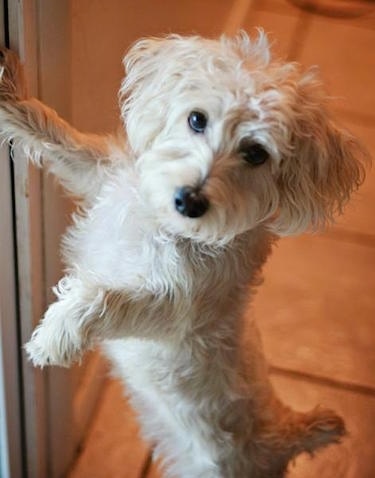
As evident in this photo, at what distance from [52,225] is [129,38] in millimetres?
302

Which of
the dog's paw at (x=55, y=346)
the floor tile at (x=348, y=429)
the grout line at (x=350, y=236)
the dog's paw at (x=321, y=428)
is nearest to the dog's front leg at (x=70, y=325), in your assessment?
the dog's paw at (x=55, y=346)

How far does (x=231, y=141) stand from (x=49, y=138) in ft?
0.89

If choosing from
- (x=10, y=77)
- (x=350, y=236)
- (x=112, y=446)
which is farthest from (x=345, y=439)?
(x=10, y=77)

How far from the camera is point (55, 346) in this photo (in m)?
1.13

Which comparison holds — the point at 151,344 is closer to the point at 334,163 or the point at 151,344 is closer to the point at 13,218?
the point at 13,218

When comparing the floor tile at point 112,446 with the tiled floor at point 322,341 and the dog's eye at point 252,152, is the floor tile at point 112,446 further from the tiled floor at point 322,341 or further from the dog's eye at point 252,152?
the dog's eye at point 252,152

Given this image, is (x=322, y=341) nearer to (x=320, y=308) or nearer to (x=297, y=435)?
(x=320, y=308)

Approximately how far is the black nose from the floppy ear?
0.12m

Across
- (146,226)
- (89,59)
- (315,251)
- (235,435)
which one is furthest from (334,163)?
(315,251)

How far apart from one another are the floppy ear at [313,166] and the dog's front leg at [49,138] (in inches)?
10.8

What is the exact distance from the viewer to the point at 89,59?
118 centimetres

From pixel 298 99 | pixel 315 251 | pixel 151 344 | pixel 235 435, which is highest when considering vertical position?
pixel 298 99

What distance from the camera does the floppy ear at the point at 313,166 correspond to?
3.37 feet

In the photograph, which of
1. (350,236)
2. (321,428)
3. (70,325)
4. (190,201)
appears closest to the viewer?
(190,201)
